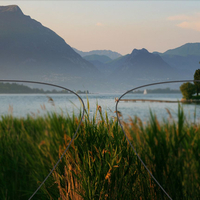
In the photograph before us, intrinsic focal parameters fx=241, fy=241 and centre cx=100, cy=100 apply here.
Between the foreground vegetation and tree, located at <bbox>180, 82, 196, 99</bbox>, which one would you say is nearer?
the foreground vegetation

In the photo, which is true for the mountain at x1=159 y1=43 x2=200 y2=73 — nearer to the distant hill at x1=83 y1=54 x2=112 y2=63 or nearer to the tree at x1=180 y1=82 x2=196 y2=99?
the distant hill at x1=83 y1=54 x2=112 y2=63

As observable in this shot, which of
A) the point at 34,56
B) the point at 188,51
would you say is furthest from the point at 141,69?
the point at 34,56

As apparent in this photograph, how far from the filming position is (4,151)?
1409mm

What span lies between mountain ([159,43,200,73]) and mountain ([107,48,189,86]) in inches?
161

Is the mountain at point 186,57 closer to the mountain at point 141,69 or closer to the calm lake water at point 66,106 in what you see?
the mountain at point 141,69

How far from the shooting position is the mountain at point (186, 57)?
14925 centimetres

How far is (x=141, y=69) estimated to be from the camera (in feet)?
521

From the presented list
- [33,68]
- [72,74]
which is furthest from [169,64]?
[33,68]

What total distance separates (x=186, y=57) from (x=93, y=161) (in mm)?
160092

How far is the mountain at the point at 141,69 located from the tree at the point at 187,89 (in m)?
143

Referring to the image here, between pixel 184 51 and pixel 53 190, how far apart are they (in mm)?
170783

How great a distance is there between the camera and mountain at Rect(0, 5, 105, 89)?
153 meters

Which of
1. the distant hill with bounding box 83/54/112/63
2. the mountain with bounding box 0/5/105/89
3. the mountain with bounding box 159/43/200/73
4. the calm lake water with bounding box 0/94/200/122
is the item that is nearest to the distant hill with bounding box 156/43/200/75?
the mountain with bounding box 159/43/200/73

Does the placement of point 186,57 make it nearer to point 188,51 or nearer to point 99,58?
point 188,51
